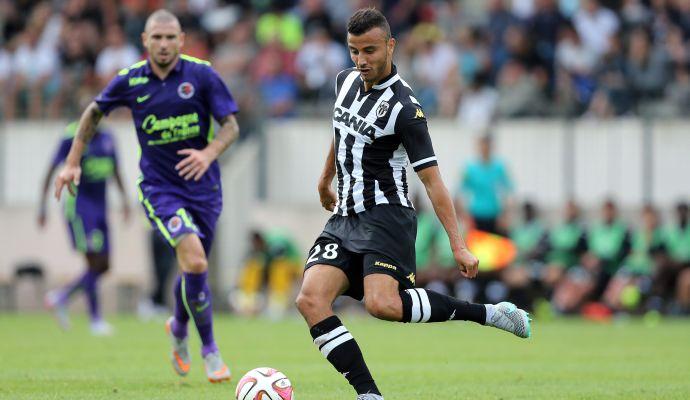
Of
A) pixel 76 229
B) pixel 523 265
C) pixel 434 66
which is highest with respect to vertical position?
pixel 434 66

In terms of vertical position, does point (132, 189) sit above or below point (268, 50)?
below

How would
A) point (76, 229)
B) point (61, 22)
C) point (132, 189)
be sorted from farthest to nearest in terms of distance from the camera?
point (61, 22) < point (132, 189) < point (76, 229)

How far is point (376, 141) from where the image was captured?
27.7 feet

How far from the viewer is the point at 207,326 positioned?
1045 cm

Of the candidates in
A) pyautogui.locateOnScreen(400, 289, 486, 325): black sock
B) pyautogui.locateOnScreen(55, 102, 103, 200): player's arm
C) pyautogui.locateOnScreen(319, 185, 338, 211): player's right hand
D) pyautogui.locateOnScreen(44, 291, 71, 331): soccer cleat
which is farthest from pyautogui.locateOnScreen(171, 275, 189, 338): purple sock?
pyautogui.locateOnScreen(44, 291, 71, 331): soccer cleat

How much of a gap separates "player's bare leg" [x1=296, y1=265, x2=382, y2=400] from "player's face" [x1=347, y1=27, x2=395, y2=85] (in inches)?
50.5

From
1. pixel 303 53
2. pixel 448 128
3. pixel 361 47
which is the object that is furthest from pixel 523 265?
pixel 361 47

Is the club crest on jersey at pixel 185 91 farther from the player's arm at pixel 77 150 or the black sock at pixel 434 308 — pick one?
the black sock at pixel 434 308

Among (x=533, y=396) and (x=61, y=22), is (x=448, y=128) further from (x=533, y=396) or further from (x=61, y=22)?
(x=533, y=396)

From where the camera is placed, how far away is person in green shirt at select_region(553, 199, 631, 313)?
19609 mm

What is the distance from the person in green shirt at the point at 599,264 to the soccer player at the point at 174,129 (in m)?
9.83

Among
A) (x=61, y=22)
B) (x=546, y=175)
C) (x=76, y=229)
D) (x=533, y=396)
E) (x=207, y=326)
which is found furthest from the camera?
(x=61, y=22)

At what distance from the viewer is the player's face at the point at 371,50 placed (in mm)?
8234

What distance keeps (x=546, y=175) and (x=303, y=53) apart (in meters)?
4.83
